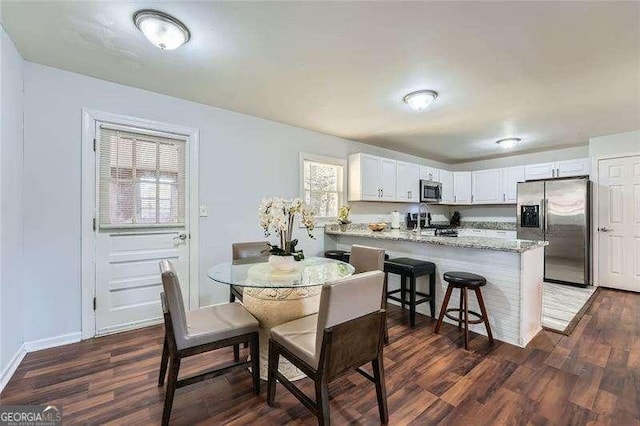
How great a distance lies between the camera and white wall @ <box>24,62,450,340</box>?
2.37m

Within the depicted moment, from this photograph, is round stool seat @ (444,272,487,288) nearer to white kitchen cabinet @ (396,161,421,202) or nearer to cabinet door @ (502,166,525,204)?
white kitchen cabinet @ (396,161,421,202)

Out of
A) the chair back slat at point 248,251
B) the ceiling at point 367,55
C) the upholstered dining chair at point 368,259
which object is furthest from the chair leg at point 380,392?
the ceiling at point 367,55

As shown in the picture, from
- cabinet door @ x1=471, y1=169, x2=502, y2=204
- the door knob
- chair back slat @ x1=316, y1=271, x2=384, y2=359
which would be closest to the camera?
chair back slat @ x1=316, y1=271, x2=384, y2=359

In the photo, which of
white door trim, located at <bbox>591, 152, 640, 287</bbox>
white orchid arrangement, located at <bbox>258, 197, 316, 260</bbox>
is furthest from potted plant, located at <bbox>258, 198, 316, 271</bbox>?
white door trim, located at <bbox>591, 152, 640, 287</bbox>

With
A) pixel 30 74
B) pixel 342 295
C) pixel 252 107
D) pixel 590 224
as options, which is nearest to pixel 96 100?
pixel 30 74

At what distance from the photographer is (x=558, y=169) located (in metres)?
4.96

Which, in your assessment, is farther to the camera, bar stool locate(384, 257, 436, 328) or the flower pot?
bar stool locate(384, 257, 436, 328)

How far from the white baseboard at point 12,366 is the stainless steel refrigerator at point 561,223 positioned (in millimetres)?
6393

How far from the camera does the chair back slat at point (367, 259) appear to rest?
8.55 ft

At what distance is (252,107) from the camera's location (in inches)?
129

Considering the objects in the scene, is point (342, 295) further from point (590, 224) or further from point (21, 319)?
point (590, 224)

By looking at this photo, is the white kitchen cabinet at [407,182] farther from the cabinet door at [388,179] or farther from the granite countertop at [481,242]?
the granite countertop at [481,242]

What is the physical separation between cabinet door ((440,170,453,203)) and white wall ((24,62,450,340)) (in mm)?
4203

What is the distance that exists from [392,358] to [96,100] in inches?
137
